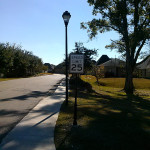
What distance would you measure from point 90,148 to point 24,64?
5047 cm

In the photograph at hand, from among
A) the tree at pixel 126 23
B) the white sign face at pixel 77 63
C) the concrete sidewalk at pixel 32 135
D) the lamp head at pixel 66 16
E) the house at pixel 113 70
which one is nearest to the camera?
the concrete sidewalk at pixel 32 135

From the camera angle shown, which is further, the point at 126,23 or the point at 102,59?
the point at 102,59

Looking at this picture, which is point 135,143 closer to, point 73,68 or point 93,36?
point 73,68

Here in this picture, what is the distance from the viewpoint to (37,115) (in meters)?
7.61

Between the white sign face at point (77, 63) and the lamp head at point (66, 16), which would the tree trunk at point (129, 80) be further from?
the white sign face at point (77, 63)

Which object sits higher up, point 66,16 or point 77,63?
point 66,16

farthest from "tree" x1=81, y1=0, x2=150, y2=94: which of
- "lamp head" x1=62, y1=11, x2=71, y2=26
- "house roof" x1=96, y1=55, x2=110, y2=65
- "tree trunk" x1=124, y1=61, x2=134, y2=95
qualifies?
"house roof" x1=96, y1=55, x2=110, y2=65

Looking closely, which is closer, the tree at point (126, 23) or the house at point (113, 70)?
the tree at point (126, 23)

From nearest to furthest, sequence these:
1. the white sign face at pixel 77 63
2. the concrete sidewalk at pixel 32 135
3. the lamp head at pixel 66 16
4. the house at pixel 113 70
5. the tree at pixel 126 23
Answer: the concrete sidewalk at pixel 32 135 < the white sign face at pixel 77 63 < the lamp head at pixel 66 16 < the tree at pixel 126 23 < the house at pixel 113 70

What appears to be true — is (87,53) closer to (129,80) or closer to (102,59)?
(129,80)

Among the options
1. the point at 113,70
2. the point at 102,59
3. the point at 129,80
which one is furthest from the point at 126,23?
the point at 102,59

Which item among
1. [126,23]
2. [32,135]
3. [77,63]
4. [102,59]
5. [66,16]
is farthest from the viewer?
[102,59]

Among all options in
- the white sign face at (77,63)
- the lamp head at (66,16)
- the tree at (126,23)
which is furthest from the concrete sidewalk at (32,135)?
the tree at (126,23)

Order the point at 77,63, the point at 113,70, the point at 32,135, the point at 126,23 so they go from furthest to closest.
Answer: the point at 113,70
the point at 126,23
the point at 77,63
the point at 32,135
